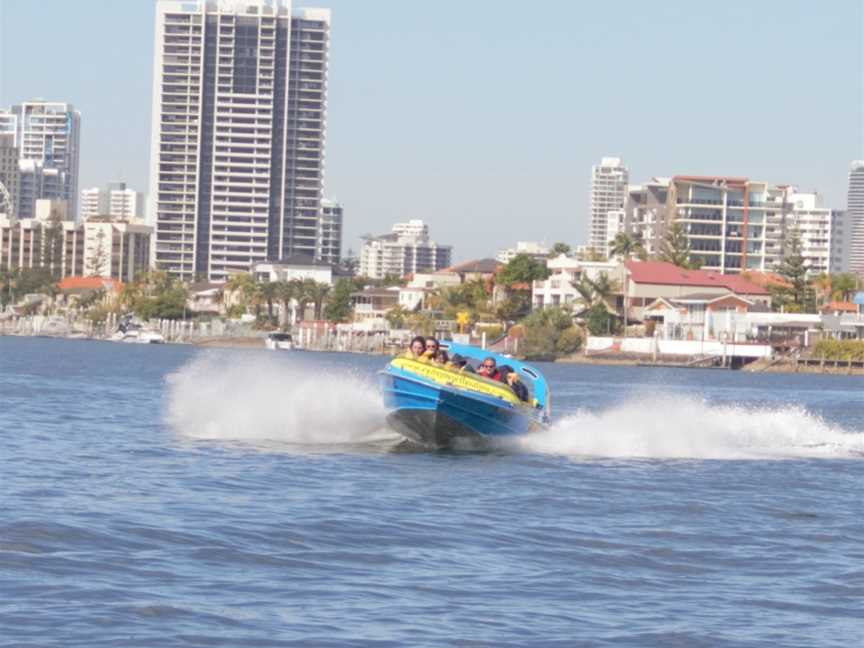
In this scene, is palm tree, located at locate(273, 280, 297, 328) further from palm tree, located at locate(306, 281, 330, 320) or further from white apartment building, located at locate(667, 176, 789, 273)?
white apartment building, located at locate(667, 176, 789, 273)

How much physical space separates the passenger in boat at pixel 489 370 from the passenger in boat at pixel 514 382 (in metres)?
0.15

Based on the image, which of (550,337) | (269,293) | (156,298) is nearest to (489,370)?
(550,337)

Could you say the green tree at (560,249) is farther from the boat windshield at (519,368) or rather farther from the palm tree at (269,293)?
the boat windshield at (519,368)

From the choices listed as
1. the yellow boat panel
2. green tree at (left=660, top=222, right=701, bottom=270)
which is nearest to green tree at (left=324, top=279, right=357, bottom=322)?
green tree at (left=660, top=222, right=701, bottom=270)

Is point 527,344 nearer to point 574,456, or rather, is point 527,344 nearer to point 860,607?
point 574,456

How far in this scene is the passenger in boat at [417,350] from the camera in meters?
30.7

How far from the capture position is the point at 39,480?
24844 millimetres

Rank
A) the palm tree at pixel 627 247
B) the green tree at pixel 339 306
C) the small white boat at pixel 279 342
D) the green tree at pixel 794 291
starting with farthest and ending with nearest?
the palm tree at pixel 627 247, the green tree at pixel 339 306, the green tree at pixel 794 291, the small white boat at pixel 279 342

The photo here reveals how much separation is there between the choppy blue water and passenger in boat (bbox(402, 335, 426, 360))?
175cm

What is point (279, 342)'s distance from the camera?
15275cm

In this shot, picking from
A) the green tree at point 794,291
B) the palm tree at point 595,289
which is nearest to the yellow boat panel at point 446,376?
the palm tree at point 595,289

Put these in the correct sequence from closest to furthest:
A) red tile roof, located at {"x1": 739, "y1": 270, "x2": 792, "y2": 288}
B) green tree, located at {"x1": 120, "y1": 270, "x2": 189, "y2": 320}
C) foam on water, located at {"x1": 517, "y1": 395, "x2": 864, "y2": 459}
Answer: foam on water, located at {"x1": 517, "y1": 395, "x2": 864, "y2": 459}, red tile roof, located at {"x1": 739, "y1": 270, "x2": 792, "y2": 288}, green tree, located at {"x1": 120, "y1": 270, "x2": 189, "y2": 320}

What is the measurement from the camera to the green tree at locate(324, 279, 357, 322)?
174500 millimetres

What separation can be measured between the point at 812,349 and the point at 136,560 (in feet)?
401
